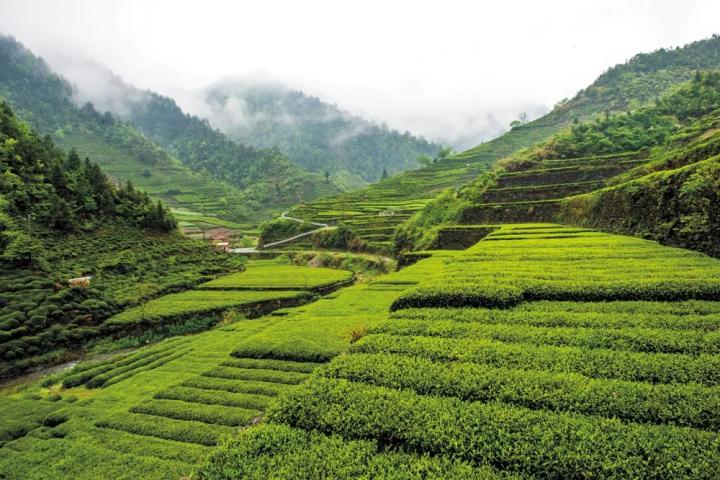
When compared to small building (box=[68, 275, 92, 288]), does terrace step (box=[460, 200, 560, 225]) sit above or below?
above

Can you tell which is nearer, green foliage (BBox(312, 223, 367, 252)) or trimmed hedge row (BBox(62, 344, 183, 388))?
trimmed hedge row (BBox(62, 344, 183, 388))

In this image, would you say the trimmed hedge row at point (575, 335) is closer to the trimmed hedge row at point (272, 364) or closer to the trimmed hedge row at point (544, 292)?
the trimmed hedge row at point (544, 292)

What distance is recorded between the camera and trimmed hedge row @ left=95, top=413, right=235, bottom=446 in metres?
9.78

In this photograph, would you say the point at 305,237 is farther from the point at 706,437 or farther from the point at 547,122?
the point at 547,122

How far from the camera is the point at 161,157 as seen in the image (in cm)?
12038

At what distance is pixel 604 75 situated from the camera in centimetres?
10388

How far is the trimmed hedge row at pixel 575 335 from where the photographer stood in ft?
20.6

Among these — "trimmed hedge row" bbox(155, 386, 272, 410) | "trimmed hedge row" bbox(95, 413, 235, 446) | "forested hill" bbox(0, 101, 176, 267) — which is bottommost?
"trimmed hedge row" bbox(95, 413, 235, 446)

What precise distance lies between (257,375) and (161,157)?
428 ft

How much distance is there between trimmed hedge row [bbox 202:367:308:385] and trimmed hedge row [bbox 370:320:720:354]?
193 inches

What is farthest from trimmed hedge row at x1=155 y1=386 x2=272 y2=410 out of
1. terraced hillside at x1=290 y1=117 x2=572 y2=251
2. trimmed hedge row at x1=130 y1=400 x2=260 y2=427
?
terraced hillside at x1=290 y1=117 x2=572 y2=251

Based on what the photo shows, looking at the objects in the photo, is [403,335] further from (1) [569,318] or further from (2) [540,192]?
(2) [540,192]

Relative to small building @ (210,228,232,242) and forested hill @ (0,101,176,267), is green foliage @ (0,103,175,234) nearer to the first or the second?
forested hill @ (0,101,176,267)

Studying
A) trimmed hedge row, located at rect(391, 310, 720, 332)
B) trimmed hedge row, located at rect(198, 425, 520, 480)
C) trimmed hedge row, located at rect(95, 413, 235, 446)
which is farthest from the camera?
trimmed hedge row, located at rect(95, 413, 235, 446)
